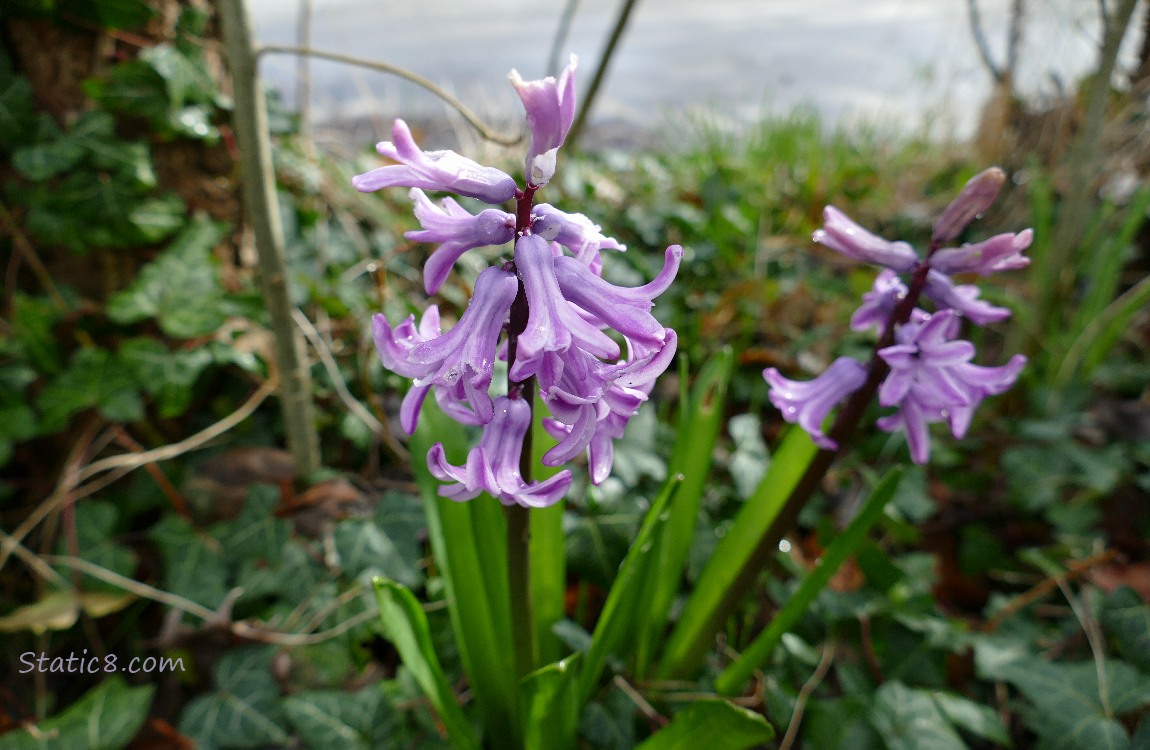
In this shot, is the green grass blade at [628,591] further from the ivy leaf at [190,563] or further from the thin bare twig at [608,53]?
the thin bare twig at [608,53]

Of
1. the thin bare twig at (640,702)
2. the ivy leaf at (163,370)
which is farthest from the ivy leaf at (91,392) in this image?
the thin bare twig at (640,702)

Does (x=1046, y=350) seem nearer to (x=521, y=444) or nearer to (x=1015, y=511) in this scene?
(x=1015, y=511)

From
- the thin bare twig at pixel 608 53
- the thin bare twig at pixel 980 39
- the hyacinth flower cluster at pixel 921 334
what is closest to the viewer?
the hyacinth flower cluster at pixel 921 334

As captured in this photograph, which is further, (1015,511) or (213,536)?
(1015,511)

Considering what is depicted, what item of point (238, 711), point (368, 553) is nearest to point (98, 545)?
point (238, 711)

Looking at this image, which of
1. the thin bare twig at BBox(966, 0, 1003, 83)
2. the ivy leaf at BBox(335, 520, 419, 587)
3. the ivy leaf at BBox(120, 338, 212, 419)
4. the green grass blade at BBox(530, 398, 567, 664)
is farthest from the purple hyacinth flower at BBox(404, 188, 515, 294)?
the thin bare twig at BBox(966, 0, 1003, 83)

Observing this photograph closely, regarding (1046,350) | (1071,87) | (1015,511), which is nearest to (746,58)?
(1071,87)

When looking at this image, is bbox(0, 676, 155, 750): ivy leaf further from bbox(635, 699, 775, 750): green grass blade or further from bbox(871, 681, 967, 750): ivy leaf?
bbox(871, 681, 967, 750): ivy leaf

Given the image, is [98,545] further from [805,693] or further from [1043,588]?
[1043,588]
